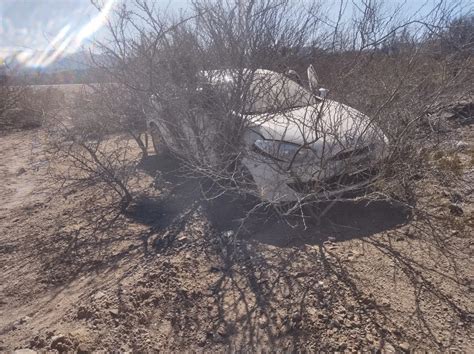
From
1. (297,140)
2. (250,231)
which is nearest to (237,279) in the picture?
(250,231)

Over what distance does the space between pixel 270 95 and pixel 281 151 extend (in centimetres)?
67

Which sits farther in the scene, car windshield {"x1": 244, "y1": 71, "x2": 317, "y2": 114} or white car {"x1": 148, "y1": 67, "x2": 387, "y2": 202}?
car windshield {"x1": 244, "y1": 71, "x2": 317, "y2": 114}

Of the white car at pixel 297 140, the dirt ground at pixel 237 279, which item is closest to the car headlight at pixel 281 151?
the white car at pixel 297 140

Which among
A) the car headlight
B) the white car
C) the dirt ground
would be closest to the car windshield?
the white car

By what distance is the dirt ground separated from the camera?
2162 mm

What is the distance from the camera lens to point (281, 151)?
10.7 feet

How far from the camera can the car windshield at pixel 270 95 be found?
3.51 meters

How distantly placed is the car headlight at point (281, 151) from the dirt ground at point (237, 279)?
0.63 metres

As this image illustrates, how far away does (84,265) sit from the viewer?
10.2ft

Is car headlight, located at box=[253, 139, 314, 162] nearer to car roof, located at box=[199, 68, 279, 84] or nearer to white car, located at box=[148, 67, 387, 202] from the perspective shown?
white car, located at box=[148, 67, 387, 202]

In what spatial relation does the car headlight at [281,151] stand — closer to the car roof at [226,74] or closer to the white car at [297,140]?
the white car at [297,140]

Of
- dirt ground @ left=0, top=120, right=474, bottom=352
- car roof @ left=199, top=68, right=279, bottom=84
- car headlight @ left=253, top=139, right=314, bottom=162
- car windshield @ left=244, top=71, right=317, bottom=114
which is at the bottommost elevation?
dirt ground @ left=0, top=120, right=474, bottom=352

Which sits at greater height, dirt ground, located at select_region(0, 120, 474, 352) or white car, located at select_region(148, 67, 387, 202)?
white car, located at select_region(148, 67, 387, 202)

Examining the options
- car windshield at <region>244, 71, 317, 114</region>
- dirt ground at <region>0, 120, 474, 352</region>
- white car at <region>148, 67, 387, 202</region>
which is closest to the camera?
dirt ground at <region>0, 120, 474, 352</region>
